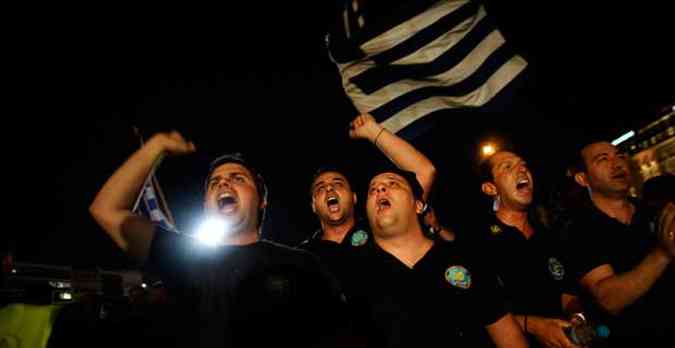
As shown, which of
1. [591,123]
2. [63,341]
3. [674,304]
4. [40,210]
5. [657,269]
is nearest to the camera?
[657,269]

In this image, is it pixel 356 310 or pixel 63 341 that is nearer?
pixel 356 310

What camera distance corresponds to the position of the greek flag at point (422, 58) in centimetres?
502

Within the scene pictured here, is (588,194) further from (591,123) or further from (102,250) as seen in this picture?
(102,250)

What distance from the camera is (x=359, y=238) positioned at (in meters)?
→ 3.44

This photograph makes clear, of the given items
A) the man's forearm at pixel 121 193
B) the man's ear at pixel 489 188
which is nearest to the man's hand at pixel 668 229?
the man's ear at pixel 489 188

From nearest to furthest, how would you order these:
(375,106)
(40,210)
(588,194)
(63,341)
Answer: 1. (63,341)
2. (588,194)
3. (375,106)
4. (40,210)

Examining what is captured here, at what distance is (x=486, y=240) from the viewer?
3.46 meters

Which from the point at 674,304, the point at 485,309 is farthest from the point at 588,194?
the point at 485,309

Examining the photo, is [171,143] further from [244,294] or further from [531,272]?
[531,272]

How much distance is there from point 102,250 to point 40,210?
9.31 feet

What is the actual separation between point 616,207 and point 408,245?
6.99 feet

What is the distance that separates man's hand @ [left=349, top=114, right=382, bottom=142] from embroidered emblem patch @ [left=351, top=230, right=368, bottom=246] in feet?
2.93

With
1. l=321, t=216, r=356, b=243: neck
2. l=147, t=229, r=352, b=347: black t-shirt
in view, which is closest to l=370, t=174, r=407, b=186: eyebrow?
l=321, t=216, r=356, b=243: neck

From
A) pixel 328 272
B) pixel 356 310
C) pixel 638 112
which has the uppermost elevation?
pixel 638 112
